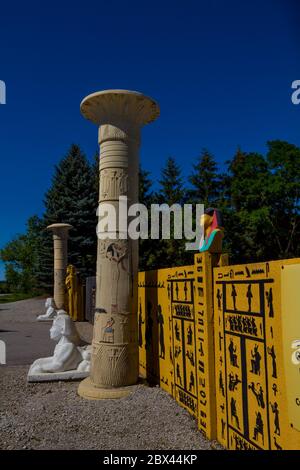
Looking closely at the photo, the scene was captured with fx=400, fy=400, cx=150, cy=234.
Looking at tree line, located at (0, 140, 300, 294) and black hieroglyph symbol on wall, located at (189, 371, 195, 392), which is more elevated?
tree line, located at (0, 140, 300, 294)

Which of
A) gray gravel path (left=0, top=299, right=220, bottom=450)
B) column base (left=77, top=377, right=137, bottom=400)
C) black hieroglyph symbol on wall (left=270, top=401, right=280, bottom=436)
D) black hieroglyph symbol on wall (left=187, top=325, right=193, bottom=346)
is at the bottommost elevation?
gray gravel path (left=0, top=299, right=220, bottom=450)

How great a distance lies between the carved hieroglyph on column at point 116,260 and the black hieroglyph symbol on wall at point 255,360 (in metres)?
2.87

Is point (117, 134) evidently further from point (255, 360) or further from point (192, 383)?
point (255, 360)

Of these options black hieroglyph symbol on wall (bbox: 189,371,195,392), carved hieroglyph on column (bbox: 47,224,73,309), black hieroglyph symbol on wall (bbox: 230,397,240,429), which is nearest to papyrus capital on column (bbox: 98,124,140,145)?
black hieroglyph symbol on wall (bbox: 189,371,195,392)

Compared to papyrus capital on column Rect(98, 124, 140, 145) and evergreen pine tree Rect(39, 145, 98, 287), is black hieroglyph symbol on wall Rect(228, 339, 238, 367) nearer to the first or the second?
papyrus capital on column Rect(98, 124, 140, 145)

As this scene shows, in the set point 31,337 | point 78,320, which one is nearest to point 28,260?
point 78,320

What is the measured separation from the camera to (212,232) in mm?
4648

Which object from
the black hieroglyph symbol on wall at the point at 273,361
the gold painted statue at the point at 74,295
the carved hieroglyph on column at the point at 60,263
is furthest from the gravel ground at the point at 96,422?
the carved hieroglyph on column at the point at 60,263

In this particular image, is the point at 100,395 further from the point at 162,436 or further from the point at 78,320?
the point at 78,320

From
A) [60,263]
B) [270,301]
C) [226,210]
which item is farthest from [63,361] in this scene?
[226,210]

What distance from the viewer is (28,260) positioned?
45.9 m

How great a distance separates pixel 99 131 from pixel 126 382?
4.10 m

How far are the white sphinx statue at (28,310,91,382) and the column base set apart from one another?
1076 mm

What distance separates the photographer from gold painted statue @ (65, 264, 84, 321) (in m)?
17.5
